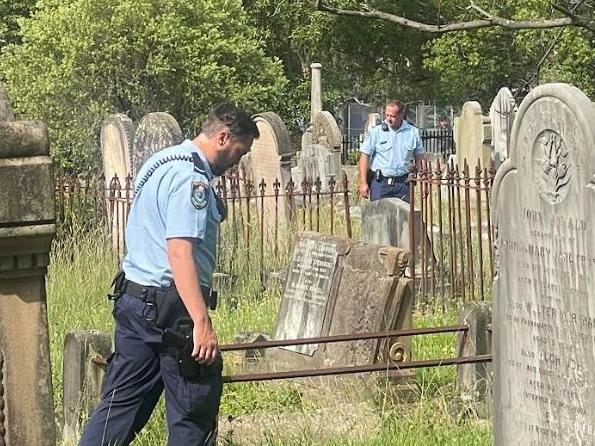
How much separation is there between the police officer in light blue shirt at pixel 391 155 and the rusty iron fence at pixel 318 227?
0.71 ft

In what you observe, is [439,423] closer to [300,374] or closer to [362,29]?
[300,374]

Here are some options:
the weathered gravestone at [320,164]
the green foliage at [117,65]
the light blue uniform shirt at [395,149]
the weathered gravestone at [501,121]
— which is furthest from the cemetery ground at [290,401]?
the green foliage at [117,65]

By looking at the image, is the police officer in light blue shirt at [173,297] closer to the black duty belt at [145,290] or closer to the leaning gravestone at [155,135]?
the black duty belt at [145,290]

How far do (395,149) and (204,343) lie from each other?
692 cm

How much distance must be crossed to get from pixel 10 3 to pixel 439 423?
28.0 metres

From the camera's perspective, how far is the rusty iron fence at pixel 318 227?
10.6m

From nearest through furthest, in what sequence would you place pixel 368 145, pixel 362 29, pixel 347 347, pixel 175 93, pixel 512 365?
pixel 512 365 < pixel 347 347 < pixel 368 145 < pixel 175 93 < pixel 362 29

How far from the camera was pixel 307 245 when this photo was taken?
8750 millimetres

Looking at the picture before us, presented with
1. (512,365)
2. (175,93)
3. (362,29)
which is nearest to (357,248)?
(512,365)

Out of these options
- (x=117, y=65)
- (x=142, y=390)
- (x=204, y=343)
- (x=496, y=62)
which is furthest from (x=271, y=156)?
(x=496, y=62)

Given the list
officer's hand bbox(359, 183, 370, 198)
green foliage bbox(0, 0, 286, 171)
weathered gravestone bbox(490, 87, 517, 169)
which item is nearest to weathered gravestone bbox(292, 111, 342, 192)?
green foliage bbox(0, 0, 286, 171)

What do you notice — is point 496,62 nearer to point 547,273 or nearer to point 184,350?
point 547,273

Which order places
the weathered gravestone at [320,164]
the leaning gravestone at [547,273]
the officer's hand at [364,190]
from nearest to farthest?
the leaning gravestone at [547,273], the officer's hand at [364,190], the weathered gravestone at [320,164]

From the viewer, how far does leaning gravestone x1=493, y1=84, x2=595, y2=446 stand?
4855 millimetres
